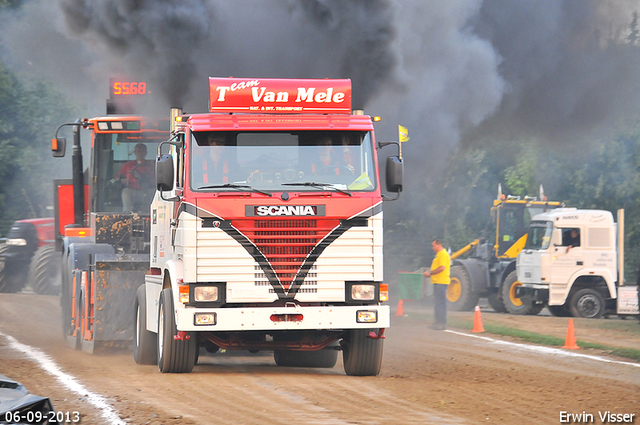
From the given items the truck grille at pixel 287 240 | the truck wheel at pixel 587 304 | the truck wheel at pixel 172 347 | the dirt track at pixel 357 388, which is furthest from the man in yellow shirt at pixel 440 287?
the truck grille at pixel 287 240

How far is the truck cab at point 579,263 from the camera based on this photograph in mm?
22359

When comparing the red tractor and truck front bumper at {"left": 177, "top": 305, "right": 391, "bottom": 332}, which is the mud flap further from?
the red tractor

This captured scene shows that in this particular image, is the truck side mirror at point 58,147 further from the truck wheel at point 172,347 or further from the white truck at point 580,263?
the white truck at point 580,263

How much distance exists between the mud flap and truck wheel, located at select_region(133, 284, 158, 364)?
0.83 m

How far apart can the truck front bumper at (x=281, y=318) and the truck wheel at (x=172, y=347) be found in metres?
0.56

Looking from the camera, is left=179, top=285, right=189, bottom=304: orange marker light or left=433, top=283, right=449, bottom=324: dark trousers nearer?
left=179, top=285, right=189, bottom=304: orange marker light

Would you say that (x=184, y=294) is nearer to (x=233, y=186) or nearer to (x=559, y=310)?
(x=233, y=186)

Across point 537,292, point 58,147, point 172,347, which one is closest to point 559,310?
point 537,292

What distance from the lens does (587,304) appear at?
22547 millimetres

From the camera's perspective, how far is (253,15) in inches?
698

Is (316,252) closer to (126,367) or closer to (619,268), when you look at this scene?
(126,367)

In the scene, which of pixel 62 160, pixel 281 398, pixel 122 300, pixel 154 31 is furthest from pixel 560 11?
pixel 62 160

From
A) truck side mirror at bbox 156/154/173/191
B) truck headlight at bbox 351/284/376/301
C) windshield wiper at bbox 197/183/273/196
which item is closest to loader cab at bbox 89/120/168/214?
truck side mirror at bbox 156/154/173/191

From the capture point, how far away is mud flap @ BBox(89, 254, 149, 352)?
12562 mm
